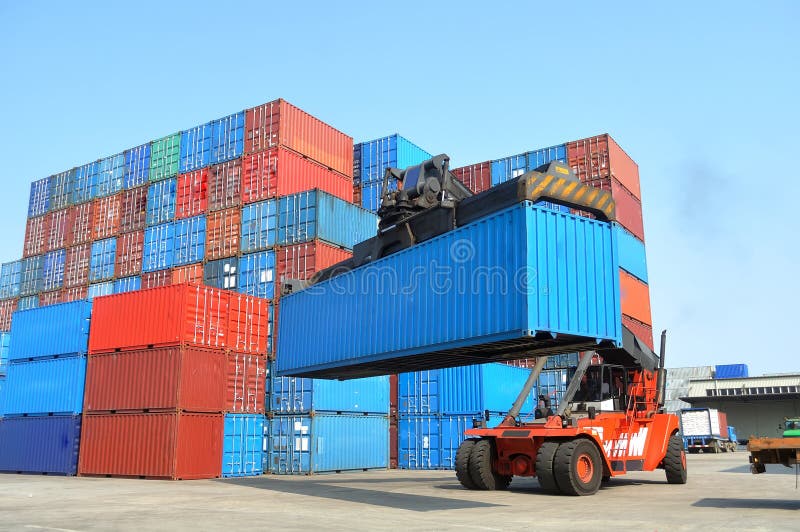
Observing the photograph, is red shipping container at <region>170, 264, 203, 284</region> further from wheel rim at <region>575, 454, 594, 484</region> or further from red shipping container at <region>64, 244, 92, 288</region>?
wheel rim at <region>575, 454, 594, 484</region>

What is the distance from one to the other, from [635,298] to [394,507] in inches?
895

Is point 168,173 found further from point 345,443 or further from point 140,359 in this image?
point 345,443

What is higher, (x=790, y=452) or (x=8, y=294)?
(x=8, y=294)

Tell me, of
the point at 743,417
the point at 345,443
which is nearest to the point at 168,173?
the point at 345,443

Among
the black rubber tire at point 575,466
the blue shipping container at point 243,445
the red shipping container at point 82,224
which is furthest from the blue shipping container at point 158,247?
the black rubber tire at point 575,466

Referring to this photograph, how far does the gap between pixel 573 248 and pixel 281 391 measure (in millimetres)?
16548

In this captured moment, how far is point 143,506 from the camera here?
12867 mm

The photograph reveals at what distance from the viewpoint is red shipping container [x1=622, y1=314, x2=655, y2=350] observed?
30.8 meters

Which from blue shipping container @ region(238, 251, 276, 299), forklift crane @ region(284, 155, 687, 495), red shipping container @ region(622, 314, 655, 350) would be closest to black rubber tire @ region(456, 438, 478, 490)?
forklift crane @ region(284, 155, 687, 495)

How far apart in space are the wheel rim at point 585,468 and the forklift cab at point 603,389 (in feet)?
5.30

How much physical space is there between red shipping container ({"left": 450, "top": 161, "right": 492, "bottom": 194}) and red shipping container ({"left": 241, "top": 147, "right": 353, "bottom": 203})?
27.3 ft

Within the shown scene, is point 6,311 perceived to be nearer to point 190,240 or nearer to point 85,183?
point 85,183

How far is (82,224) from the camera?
36.5 m

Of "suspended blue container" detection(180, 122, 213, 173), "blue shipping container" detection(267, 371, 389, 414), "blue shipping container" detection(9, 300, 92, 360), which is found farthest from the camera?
"suspended blue container" detection(180, 122, 213, 173)
